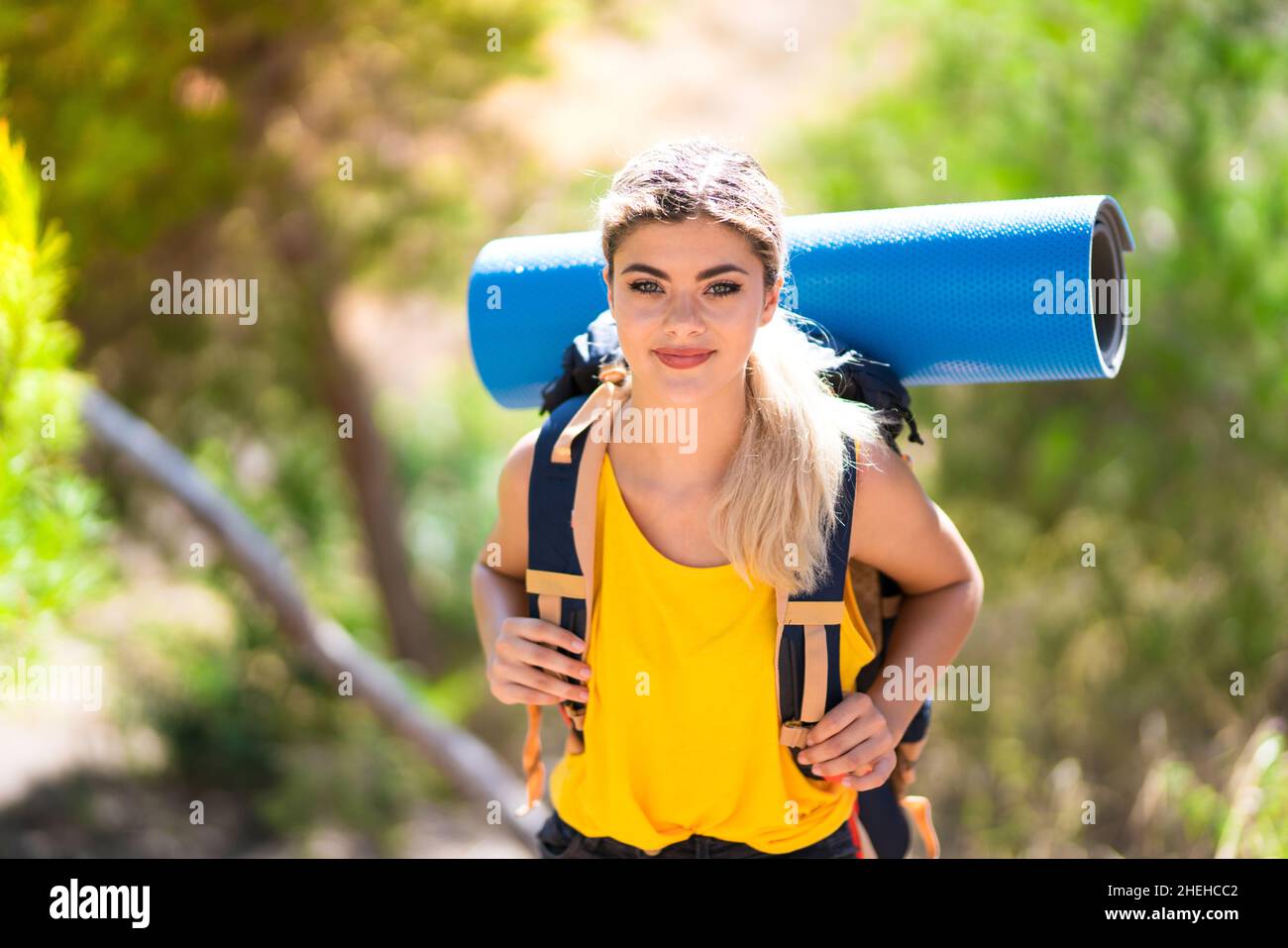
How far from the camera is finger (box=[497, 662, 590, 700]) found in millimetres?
1853

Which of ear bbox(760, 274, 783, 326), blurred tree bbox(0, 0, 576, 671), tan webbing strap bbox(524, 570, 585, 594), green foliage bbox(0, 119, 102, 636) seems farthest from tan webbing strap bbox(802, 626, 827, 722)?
blurred tree bbox(0, 0, 576, 671)

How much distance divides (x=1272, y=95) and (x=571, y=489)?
4.67 metres

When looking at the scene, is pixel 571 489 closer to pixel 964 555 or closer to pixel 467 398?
pixel 964 555

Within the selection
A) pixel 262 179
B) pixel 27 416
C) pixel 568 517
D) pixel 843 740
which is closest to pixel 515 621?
pixel 568 517

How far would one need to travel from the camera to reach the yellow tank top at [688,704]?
186cm

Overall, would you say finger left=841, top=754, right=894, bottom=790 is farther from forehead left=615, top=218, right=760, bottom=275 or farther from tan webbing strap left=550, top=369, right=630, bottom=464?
forehead left=615, top=218, right=760, bottom=275

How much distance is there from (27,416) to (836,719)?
76.9 inches

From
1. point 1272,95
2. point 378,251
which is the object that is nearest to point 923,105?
point 1272,95

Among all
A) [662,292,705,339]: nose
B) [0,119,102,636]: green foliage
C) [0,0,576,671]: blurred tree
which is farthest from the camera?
[0,0,576,671]: blurred tree

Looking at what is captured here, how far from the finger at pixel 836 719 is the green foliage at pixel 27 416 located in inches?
69.7

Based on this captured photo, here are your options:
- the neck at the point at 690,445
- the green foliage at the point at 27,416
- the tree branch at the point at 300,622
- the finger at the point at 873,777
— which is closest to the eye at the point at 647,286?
the neck at the point at 690,445

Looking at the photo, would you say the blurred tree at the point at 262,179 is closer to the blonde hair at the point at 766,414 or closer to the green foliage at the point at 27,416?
the green foliage at the point at 27,416

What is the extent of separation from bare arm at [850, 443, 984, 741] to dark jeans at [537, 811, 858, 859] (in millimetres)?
226

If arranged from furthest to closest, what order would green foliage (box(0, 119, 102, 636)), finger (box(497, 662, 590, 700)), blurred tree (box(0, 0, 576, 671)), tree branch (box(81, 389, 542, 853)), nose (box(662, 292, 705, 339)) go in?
tree branch (box(81, 389, 542, 853)) → blurred tree (box(0, 0, 576, 671)) → green foliage (box(0, 119, 102, 636)) → finger (box(497, 662, 590, 700)) → nose (box(662, 292, 705, 339))
